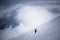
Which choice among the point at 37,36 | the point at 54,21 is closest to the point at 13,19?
the point at 37,36

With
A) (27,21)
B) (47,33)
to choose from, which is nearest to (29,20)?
(27,21)

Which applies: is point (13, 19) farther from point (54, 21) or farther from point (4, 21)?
point (54, 21)

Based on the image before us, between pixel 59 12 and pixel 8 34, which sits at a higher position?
pixel 59 12

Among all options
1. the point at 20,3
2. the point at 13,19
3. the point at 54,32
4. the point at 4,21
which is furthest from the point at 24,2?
the point at 54,32

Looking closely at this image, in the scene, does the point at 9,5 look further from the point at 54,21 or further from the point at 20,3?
the point at 54,21

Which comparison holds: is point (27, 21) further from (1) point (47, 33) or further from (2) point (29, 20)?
(1) point (47, 33)

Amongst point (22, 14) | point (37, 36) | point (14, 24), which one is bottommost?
point (37, 36)
